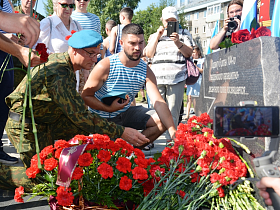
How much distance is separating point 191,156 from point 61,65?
1537mm

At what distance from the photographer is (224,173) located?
1881 millimetres

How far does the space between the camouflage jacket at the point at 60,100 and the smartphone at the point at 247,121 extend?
1.46m

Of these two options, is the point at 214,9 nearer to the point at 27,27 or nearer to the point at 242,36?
the point at 242,36

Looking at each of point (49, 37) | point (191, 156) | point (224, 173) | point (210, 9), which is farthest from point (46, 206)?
point (210, 9)

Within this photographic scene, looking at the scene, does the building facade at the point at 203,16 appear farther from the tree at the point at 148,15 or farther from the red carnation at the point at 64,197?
the red carnation at the point at 64,197

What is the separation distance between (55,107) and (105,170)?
1272 mm

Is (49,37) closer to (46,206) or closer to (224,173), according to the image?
(46,206)

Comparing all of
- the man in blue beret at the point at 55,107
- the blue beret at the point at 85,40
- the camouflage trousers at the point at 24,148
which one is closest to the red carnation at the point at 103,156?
the man in blue beret at the point at 55,107

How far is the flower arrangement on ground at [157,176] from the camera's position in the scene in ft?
6.16

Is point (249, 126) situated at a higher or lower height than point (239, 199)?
higher

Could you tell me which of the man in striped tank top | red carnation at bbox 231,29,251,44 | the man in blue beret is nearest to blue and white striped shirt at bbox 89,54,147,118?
the man in striped tank top

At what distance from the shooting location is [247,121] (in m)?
1.48

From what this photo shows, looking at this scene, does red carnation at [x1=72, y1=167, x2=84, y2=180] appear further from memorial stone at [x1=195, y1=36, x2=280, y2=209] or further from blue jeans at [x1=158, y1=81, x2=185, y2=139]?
blue jeans at [x1=158, y1=81, x2=185, y2=139]

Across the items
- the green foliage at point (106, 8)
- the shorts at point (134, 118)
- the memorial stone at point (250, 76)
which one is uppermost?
the green foliage at point (106, 8)
